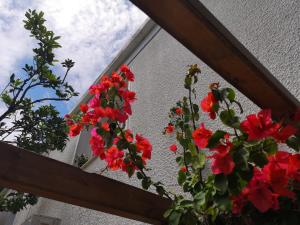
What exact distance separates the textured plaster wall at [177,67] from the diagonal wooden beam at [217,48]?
57cm

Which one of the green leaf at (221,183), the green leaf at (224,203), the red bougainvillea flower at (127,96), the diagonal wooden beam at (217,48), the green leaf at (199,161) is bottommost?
the green leaf at (224,203)

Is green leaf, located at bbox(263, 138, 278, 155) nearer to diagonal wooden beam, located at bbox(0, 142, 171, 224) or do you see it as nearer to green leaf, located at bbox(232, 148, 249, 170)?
green leaf, located at bbox(232, 148, 249, 170)

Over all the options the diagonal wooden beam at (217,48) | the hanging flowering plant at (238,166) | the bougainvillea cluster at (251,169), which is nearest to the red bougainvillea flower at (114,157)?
the hanging flowering plant at (238,166)

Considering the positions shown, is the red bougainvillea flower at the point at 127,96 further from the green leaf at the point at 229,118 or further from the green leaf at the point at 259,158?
the green leaf at the point at 259,158

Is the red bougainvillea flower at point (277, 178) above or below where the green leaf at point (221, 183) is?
above

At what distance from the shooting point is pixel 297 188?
126cm

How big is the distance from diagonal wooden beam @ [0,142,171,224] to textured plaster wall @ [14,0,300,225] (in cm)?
75

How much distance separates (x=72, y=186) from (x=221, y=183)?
78 centimetres

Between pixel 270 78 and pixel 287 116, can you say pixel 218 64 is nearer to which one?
pixel 270 78

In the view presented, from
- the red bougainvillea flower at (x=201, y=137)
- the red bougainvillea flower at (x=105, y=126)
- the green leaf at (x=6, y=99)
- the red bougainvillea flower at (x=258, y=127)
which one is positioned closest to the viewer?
the red bougainvillea flower at (x=258, y=127)

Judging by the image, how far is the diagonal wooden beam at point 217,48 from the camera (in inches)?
44.5

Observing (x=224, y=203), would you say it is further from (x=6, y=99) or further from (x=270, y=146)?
(x=6, y=99)

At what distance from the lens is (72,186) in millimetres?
1549

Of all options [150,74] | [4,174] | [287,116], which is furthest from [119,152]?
[150,74]
